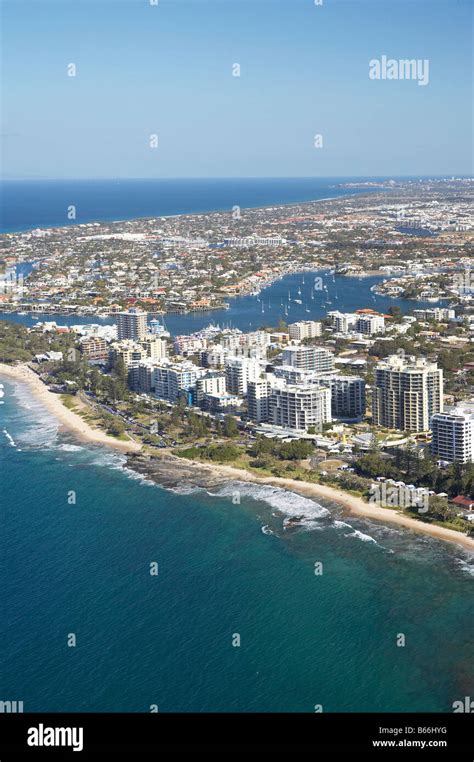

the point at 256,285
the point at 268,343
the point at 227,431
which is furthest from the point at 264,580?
the point at 256,285

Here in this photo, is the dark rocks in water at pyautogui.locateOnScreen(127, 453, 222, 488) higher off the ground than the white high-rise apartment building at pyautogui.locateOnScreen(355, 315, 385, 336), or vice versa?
the white high-rise apartment building at pyautogui.locateOnScreen(355, 315, 385, 336)

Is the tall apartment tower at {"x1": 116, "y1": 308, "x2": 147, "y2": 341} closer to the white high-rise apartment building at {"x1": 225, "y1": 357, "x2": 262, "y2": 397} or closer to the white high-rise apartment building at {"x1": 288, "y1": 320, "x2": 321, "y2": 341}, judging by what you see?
the white high-rise apartment building at {"x1": 288, "y1": 320, "x2": 321, "y2": 341}

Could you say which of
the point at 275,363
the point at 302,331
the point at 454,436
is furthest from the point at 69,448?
the point at 302,331

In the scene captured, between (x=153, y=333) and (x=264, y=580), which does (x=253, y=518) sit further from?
(x=153, y=333)

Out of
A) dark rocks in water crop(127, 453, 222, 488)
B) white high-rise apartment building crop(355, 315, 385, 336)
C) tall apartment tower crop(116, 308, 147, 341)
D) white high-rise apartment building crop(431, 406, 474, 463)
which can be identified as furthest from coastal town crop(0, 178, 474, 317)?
white high-rise apartment building crop(431, 406, 474, 463)

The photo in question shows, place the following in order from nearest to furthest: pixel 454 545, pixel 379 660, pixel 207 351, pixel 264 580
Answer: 1. pixel 379 660
2. pixel 264 580
3. pixel 454 545
4. pixel 207 351

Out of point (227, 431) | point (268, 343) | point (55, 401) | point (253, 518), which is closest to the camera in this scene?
point (253, 518)

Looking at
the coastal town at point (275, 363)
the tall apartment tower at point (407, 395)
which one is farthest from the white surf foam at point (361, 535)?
Answer: the tall apartment tower at point (407, 395)
